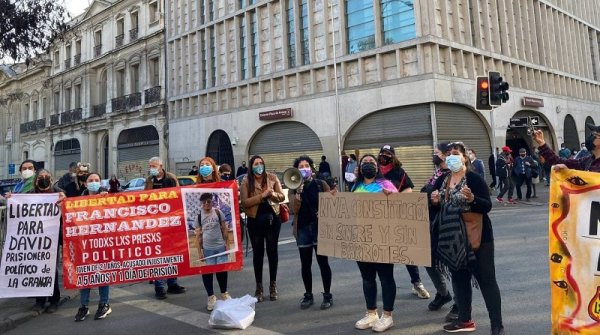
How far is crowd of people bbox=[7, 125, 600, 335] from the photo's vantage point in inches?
162

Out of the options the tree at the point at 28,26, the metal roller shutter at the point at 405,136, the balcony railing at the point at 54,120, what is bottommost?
the metal roller shutter at the point at 405,136

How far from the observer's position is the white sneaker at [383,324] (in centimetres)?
452

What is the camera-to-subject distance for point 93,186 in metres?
6.24

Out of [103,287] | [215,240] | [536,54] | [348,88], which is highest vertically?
[536,54]

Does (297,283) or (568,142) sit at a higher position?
(568,142)

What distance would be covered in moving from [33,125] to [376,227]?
47.8 meters

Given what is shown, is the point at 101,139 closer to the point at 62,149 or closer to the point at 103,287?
the point at 62,149

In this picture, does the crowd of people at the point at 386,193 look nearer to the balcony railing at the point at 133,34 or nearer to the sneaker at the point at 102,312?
the sneaker at the point at 102,312

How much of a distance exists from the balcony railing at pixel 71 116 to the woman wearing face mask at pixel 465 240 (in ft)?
125

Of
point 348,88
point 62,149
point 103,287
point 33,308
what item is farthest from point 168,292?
point 62,149

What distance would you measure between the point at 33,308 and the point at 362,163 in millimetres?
4964

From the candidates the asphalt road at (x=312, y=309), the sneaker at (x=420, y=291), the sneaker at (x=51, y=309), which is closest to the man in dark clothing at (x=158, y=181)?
the asphalt road at (x=312, y=309)

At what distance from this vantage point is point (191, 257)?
5.95 m

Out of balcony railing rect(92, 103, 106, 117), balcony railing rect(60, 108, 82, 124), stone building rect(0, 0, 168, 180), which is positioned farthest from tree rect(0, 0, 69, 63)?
balcony railing rect(60, 108, 82, 124)
